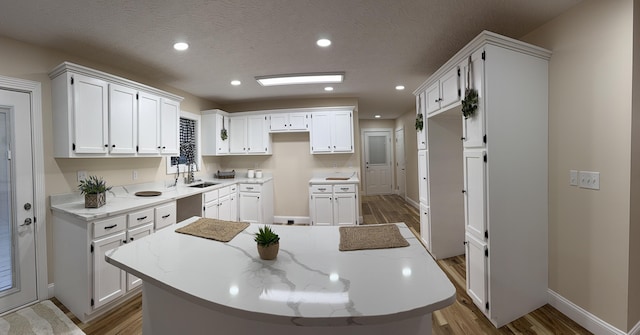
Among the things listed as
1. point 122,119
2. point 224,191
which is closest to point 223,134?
point 224,191

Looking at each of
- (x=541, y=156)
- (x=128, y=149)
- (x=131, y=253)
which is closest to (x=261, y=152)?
(x=128, y=149)

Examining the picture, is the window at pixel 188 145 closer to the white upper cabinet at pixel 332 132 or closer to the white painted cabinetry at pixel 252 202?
the white painted cabinetry at pixel 252 202

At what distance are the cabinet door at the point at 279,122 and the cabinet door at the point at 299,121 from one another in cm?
9

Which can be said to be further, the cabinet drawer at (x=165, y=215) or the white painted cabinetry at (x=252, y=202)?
the white painted cabinetry at (x=252, y=202)

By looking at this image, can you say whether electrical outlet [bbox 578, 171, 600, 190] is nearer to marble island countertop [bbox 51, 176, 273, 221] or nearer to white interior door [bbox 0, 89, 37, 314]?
marble island countertop [bbox 51, 176, 273, 221]

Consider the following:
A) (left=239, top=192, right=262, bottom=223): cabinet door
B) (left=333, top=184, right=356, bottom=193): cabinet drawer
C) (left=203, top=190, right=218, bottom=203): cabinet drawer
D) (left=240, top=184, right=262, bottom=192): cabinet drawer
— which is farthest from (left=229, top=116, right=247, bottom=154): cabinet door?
(left=333, top=184, right=356, bottom=193): cabinet drawer

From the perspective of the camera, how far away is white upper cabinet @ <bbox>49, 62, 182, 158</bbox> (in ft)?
7.71

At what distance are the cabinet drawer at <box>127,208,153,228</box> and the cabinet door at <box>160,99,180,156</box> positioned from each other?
3.32 feet

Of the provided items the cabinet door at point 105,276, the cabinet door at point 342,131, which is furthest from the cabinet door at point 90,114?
the cabinet door at point 342,131

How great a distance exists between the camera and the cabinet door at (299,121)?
183 inches

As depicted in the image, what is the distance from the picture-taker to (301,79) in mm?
3535

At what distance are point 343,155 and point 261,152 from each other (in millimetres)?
1555

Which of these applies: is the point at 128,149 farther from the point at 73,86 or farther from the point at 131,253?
the point at 131,253

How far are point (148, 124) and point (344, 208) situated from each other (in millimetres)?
3021
